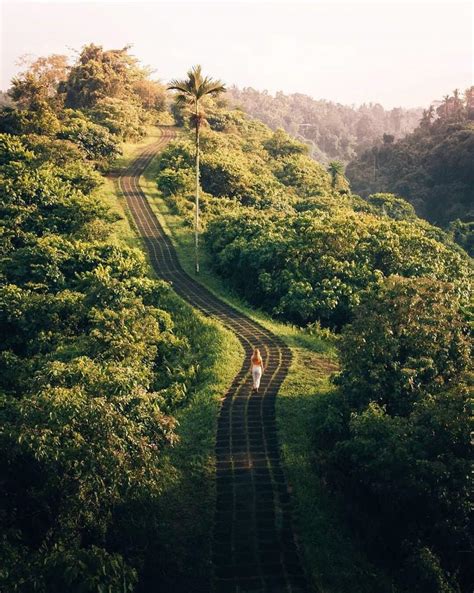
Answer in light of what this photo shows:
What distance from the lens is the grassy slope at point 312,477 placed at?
969 cm

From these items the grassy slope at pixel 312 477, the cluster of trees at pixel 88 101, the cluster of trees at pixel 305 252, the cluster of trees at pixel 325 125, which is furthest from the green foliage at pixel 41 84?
the cluster of trees at pixel 325 125

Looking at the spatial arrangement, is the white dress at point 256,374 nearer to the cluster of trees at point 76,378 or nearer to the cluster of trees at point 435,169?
the cluster of trees at point 76,378

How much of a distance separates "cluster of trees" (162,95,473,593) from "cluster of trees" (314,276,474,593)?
0.07ft

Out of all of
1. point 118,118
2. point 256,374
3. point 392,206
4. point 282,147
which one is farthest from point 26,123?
point 256,374

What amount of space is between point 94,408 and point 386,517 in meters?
5.41

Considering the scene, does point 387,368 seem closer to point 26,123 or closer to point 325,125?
point 26,123

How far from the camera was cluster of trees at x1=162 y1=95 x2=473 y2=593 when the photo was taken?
998 cm

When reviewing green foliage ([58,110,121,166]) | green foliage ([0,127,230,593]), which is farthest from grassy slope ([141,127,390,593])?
green foliage ([58,110,121,166])

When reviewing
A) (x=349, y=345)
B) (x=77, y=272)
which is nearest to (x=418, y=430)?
(x=349, y=345)

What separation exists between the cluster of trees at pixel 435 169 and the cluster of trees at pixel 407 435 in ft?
128

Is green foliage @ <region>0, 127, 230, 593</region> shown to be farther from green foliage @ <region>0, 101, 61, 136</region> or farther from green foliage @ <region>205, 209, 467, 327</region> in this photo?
green foliage @ <region>0, 101, 61, 136</region>

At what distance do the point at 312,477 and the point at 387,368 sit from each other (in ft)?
10.5

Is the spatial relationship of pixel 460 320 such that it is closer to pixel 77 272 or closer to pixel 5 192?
pixel 77 272

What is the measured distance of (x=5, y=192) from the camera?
28.5 m
